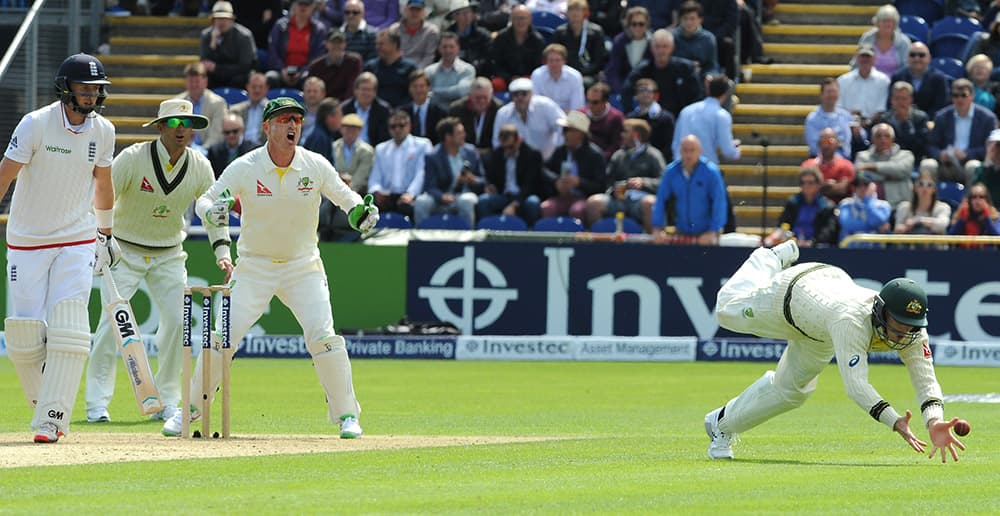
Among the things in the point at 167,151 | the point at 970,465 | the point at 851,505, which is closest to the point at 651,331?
the point at 167,151

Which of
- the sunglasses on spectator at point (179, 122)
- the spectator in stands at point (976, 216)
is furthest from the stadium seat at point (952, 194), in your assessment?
the sunglasses on spectator at point (179, 122)

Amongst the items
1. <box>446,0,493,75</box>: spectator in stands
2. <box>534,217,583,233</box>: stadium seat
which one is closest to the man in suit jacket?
<box>534,217,583,233</box>: stadium seat

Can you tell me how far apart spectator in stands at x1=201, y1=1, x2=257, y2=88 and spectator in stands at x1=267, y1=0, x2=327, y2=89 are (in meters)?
0.32

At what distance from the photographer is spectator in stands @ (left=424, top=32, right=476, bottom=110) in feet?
72.8

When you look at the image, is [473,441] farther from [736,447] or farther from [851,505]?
[851,505]

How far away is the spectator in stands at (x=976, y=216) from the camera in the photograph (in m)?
19.4

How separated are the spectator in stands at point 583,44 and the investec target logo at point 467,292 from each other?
385 cm

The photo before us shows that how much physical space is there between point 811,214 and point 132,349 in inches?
408

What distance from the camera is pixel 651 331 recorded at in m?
19.8

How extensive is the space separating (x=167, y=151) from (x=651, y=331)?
27.5 ft

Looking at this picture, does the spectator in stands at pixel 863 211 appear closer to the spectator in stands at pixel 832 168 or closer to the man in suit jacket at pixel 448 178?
the spectator in stands at pixel 832 168

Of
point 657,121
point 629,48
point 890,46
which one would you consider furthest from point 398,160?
point 890,46

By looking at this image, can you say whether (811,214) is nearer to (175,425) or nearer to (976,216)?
(976,216)

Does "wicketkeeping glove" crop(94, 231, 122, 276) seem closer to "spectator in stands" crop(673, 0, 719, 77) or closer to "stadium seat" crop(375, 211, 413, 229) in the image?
"stadium seat" crop(375, 211, 413, 229)
